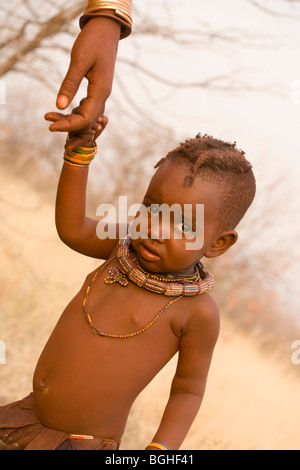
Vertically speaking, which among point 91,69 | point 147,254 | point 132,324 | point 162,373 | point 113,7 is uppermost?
point 113,7

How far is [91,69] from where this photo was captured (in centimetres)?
111

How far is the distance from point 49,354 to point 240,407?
1703 millimetres

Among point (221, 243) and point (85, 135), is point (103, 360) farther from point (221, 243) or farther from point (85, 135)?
point (85, 135)

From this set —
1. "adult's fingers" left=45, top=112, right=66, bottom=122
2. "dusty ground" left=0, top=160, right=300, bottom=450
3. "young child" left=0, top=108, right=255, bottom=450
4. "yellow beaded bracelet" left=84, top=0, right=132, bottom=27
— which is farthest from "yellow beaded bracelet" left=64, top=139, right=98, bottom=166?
"dusty ground" left=0, top=160, right=300, bottom=450

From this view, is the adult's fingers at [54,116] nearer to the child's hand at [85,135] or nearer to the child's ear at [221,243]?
the child's hand at [85,135]

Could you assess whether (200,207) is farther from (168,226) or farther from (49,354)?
(49,354)

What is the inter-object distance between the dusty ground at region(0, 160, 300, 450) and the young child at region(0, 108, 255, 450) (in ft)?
4.67

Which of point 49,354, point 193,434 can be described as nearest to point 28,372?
point 193,434

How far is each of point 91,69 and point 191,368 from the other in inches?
24.7

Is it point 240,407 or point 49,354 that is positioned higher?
point 49,354

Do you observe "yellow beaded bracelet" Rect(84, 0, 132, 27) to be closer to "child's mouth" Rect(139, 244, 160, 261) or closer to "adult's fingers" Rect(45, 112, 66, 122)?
"adult's fingers" Rect(45, 112, 66, 122)

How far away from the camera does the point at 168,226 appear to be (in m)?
1.16

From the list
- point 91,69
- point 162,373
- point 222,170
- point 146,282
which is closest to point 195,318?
point 146,282

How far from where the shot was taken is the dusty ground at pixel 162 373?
8.76 feet
